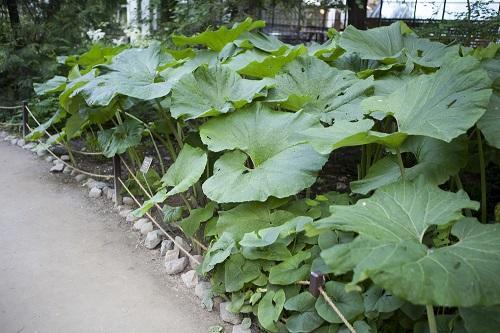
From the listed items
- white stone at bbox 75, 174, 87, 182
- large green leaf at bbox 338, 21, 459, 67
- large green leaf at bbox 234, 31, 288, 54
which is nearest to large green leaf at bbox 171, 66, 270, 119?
large green leaf at bbox 234, 31, 288, 54

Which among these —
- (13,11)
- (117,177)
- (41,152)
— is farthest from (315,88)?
(13,11)

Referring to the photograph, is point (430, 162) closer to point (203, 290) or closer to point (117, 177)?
point (203, 290)

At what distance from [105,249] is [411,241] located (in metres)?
1.96

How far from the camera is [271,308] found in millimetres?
1674

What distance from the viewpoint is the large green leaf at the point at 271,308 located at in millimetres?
1626

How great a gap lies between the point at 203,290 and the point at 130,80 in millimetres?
1263

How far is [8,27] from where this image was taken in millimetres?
5715

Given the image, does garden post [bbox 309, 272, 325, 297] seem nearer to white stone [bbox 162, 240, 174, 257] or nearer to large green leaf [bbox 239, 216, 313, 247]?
large green leaf [bbox 239, 216, 313, 247]

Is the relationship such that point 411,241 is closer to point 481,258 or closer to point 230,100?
point 481,258

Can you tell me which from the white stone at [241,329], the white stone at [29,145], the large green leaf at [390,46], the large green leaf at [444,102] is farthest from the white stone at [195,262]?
the white stone at [29,145]

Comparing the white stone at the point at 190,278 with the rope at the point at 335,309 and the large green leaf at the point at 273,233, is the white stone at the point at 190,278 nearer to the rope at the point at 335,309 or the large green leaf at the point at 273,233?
the large green leaf at the point at 273,233

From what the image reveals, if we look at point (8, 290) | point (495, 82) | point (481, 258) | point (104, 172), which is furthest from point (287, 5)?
point (481, 258)

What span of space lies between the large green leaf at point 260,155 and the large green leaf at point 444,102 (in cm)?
35

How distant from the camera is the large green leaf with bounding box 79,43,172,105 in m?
2.31
